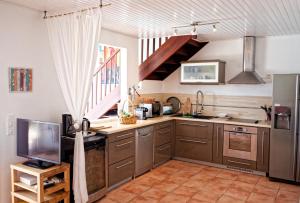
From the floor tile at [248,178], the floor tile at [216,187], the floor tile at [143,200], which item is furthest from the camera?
the floor tile at [248,178]

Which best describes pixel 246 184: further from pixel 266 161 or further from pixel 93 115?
pixel 93 115

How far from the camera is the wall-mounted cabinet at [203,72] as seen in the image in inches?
195

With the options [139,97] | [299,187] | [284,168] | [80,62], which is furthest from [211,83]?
[80,62]

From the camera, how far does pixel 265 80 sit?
4809 mm

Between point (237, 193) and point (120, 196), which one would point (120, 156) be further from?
point (237, 193)

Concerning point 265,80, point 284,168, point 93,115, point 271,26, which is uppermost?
point 271,26

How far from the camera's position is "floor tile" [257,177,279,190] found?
3973 mm

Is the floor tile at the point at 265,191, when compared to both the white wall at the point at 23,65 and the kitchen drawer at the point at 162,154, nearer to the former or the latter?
the kitchen drawer at the point at 162,154

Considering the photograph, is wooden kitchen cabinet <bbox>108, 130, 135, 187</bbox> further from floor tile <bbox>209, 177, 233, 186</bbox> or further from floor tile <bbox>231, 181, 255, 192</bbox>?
floor tile <bbox>231, 181, 255, 192</bbox>

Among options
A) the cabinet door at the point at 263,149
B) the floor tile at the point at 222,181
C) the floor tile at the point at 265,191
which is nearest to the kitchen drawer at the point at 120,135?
the floor tile at the point at 222,181

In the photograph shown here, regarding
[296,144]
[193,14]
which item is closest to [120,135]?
[193,14]

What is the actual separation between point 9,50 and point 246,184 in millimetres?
3706

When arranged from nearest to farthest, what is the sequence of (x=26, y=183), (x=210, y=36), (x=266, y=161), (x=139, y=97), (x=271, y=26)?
(x=26, y=183), (x=271, y=26), (x=266, y=161), (x=210, y=36), (x=139, y=97)

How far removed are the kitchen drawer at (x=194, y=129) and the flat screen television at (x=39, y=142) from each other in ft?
9.17
